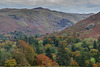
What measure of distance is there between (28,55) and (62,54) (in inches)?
560

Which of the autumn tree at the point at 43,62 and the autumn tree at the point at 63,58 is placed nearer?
the autumn tree at the point at 43,62

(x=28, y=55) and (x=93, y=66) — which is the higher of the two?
(x=28, y=55)

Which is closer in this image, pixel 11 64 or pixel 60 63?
pixel 11 64

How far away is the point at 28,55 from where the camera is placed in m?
50.1

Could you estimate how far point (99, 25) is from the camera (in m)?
162

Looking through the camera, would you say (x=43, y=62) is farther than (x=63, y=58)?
No

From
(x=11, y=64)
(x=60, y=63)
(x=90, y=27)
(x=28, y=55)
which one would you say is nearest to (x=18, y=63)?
(x=11, y=64)

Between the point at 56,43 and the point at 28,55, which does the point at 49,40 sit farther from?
the point at 28,55

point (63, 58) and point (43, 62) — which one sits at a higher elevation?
point (63, 58)

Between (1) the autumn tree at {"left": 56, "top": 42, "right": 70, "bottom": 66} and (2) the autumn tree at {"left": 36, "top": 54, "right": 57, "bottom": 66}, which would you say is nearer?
(2) the autumn tree at {"left": 36, "top": 54, "right": 57, "bottom": 66}

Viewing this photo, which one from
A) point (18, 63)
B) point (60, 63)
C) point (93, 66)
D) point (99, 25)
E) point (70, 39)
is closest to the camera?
point (18, 63)

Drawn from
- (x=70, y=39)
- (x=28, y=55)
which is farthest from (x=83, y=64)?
(x=70, y=39)

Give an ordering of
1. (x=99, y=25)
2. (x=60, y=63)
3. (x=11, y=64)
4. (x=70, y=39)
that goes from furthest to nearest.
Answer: (x=99, y=25) → (x=70, y=39) → (x=60, y=63) → (x=11, y=64)

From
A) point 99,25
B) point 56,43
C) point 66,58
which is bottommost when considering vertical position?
point 56,43
